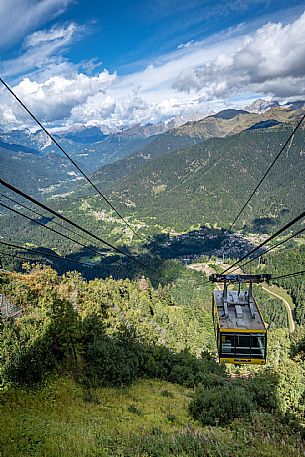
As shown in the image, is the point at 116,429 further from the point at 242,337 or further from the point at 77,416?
the point at 242,337

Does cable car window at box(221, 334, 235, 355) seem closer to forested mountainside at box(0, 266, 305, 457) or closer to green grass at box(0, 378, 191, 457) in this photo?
forested mountainside at box(0, 266, 305, 457)

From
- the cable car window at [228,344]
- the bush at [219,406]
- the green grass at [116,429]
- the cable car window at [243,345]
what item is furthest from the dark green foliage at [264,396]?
the cable car window at [228,344]

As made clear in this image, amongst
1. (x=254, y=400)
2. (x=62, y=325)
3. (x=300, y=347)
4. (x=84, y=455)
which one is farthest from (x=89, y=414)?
(x=300, y=347)

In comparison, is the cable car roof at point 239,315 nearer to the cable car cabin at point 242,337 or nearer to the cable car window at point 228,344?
the cable car cabin at point 242,337

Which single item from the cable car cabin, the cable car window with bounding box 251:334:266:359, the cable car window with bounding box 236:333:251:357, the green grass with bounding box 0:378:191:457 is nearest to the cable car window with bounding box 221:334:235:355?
the cable car cabin

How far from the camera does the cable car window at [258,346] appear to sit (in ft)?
51.9

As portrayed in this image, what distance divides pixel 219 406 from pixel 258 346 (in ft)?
24.5

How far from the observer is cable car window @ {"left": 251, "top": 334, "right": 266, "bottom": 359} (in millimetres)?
15828

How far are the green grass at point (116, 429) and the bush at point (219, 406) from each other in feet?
2.78

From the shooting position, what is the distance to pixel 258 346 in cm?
1595

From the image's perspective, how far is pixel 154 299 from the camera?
78.8 metres

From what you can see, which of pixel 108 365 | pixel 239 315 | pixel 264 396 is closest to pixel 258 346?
pixel 239 315

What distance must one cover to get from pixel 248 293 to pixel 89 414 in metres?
10.8

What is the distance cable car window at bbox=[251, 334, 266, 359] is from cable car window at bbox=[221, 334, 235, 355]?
925mm
